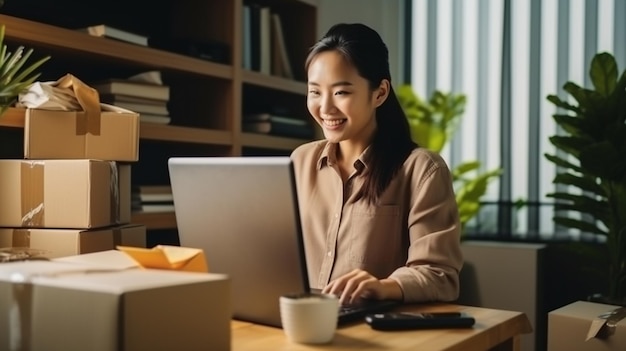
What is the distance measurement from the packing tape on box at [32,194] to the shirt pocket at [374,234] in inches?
27.9

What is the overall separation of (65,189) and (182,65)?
1.01 m

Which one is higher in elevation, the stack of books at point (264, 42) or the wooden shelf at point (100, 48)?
the stack of books at point (264, 42)

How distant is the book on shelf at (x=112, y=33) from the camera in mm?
2191

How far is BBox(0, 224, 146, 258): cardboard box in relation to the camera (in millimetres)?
1531

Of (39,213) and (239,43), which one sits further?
(239,43)

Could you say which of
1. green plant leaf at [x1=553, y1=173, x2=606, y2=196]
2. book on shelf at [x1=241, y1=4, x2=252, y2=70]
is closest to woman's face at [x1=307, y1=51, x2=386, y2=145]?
book on shelf at [x1=241, y1=4, x2=252, y2=70]

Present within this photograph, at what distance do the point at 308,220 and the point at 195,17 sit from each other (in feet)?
4.65

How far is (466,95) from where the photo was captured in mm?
3762

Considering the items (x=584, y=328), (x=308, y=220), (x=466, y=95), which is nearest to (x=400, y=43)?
(x=466, y=95)

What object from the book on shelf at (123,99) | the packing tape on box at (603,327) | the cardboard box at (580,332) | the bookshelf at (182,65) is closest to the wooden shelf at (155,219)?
the bookshelf at (182,65)

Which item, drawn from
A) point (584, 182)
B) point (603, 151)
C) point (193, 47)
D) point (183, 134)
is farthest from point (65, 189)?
point (584, 182)

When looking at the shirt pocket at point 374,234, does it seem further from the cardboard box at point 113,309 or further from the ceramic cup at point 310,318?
the cardboard box at point 113,309

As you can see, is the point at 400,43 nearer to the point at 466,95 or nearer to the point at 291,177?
the point at 466,95

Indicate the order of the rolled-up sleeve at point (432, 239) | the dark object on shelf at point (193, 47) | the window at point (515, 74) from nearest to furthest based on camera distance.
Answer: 1. the rolled-up sleeve at point (432, 239)
2. the dark object on shelf at point (193, 47)
3. the window at point (515, 74)
